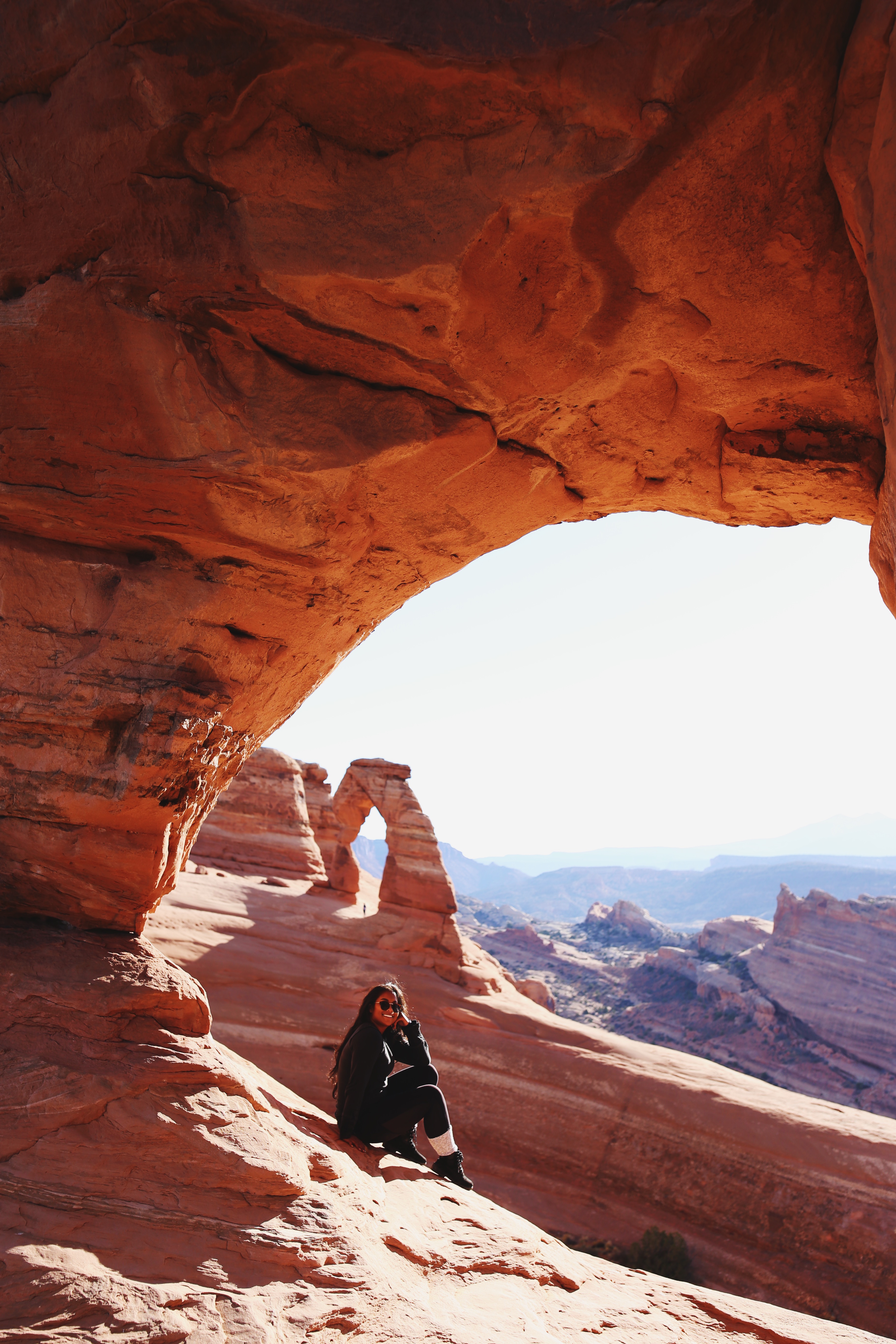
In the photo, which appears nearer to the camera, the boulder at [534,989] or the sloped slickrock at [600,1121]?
the sloped slickrock at [600,1121]

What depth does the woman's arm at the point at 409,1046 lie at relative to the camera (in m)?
5.73

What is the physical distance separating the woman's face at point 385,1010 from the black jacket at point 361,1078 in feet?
0.16

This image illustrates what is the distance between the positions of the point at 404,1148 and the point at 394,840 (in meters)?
14.3

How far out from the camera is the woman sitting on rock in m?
5.34

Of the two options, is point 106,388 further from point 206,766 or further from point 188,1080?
point 188,1080

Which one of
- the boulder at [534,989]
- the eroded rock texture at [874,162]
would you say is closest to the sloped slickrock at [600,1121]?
the boulder at [534,989]

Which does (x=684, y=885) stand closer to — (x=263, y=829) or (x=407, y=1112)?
(x=263, y=829)

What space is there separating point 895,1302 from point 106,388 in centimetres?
1447

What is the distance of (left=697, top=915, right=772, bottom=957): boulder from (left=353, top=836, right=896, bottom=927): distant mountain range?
5084 cm

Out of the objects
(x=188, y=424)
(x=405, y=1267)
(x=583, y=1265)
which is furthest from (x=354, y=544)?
(x=583, y=1265)

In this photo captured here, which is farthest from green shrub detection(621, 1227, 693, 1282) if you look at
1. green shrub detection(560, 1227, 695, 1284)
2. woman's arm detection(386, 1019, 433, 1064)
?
woman's arm detection(386, 1019, 433, 1064)

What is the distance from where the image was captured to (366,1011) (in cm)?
552

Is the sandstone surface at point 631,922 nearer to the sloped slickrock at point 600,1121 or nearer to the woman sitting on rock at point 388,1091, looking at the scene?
the sloped slickrock at point 600,1121

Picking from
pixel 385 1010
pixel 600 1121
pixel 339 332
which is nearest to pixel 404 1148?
pixel 385 1010
